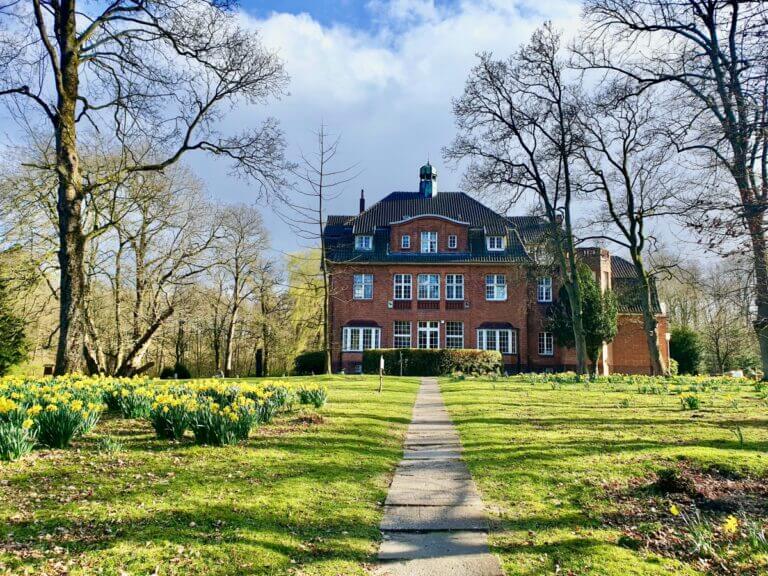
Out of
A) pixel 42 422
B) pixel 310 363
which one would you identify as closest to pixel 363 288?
pixel 310 363

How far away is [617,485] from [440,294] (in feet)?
104

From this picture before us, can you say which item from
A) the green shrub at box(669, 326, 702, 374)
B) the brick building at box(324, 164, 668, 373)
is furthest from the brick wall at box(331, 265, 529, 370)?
the green shrub at box(669, 326, 702, 374)

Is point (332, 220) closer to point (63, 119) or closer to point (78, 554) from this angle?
point (63, 119)

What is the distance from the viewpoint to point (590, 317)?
33.8 metres

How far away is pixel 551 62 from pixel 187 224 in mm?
19307

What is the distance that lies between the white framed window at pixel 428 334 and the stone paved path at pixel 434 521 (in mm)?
28969

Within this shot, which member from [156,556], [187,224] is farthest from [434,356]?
[156,556]

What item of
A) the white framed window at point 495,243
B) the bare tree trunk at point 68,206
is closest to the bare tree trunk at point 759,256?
the bare tree trunk at point 68,206

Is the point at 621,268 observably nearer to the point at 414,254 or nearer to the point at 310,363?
the point at 414,254

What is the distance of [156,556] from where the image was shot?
13.0ft

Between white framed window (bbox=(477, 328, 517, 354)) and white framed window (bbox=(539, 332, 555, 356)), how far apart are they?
2.19 metres

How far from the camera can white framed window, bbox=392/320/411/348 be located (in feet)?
121

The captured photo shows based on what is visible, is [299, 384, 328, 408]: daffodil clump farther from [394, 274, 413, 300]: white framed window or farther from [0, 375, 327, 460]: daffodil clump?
[394, 274, 413, 300]: white framed window

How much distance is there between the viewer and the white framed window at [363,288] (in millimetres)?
37625
